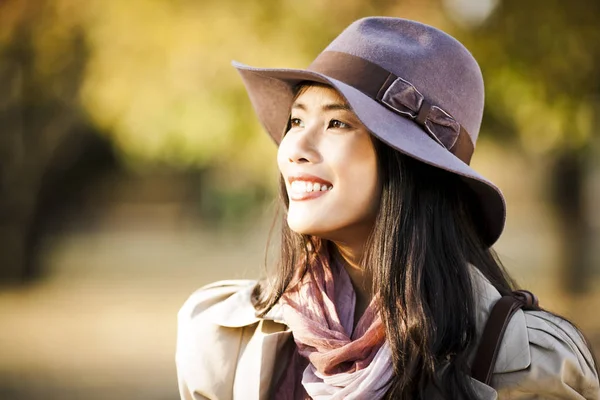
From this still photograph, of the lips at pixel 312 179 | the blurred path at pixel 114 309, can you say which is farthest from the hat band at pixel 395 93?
the blurred path at pixel 114 309

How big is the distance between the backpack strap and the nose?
0.65 metres

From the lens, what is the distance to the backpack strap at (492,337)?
2359 millimetres

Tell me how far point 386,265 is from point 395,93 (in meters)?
0.47

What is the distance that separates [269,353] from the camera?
2.56 metres

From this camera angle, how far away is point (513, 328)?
94.7 inches

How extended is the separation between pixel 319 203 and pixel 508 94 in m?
5.77

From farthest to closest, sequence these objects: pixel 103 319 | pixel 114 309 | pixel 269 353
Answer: pixel 114 309 < pixel 103 319 < pixel 269 353

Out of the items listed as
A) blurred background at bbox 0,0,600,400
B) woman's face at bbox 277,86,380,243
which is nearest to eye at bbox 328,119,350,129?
woman's face at bbox 277,86,380,243

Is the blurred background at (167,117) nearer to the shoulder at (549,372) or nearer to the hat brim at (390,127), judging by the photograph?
the hat brim at (390,127)

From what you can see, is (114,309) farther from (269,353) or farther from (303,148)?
(303,148)

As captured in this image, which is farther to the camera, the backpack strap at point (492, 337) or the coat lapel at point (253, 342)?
the coat lapel at point (253, 342)

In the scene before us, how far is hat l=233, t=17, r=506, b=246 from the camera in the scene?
2.38 m

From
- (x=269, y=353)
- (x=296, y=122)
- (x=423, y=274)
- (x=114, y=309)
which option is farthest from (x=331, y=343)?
(x=114, y=309)

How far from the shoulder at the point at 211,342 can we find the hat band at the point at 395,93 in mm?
741
